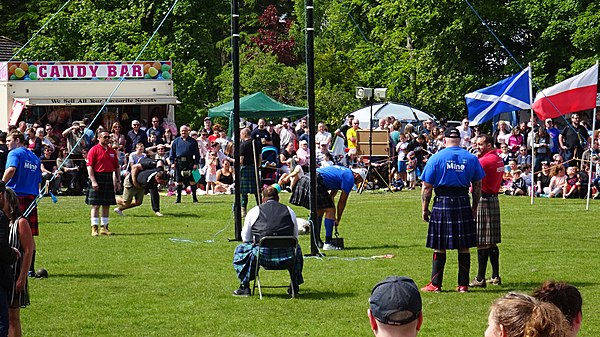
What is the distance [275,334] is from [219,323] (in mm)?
682

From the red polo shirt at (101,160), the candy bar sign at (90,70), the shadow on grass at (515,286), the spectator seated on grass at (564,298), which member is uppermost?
the candy bar sign at (90,70)

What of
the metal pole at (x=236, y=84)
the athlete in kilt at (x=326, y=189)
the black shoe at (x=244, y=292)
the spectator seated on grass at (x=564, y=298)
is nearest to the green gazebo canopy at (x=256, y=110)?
the metal pole at (x=236, y=84)

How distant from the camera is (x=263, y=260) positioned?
34.7 feet

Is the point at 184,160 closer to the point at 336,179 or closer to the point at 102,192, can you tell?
the point at 102,192

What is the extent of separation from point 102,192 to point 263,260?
6370 millimetres

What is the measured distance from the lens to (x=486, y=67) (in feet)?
117

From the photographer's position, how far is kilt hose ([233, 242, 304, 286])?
416 inches

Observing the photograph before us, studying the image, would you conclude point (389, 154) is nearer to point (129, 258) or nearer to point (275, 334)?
point (129, 258)

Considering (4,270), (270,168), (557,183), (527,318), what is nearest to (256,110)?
(270,168)

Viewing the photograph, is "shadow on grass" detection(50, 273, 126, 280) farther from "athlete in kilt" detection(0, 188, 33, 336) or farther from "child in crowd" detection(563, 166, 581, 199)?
"child in crowd" detection(563, 166, 581, 199)

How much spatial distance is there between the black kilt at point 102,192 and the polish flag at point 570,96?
814 cm

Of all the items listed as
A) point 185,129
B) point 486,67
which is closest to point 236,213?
point 185,129

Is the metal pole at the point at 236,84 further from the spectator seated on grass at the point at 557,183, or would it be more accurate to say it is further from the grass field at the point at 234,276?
the spectator seated on grass at the point at 557,183

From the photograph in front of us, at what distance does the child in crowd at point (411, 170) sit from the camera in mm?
26391
